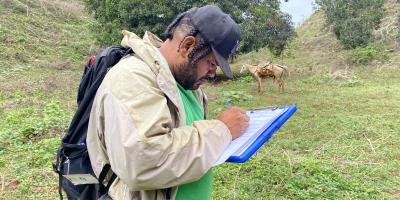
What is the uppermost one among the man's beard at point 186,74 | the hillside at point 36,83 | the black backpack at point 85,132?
the man's beard at point 186,74

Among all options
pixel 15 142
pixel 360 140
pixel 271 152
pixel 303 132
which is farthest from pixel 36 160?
pixel 360 140

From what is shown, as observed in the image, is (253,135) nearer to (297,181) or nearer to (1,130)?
(297,181)

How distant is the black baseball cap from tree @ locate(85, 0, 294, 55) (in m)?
9.29

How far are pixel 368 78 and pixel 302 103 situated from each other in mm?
3935

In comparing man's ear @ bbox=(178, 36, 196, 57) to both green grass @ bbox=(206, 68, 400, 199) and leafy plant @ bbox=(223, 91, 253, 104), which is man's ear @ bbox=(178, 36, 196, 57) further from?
leafy plant @ bbox=(223, 91, 253, 104)

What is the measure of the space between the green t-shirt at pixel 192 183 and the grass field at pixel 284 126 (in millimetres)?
2273

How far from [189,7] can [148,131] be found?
990 cm

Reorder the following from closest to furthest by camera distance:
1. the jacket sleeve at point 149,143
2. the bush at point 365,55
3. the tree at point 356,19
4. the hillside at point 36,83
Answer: the jacket sleeve at point 149,143 → the hillside at point 36,83 → the bush at point 365,55 → the tree at point 356,19

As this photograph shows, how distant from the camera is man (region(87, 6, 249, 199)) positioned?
1.25 metres

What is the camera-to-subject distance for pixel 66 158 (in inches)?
62.1

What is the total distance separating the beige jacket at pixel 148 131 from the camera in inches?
49.1

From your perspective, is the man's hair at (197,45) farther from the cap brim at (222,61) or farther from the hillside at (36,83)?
the hillside at (36,83)

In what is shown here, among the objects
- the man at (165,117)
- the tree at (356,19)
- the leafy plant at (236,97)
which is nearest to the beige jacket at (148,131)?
the man at (165,117)

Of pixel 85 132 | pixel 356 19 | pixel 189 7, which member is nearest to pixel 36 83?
pixel 189 7
